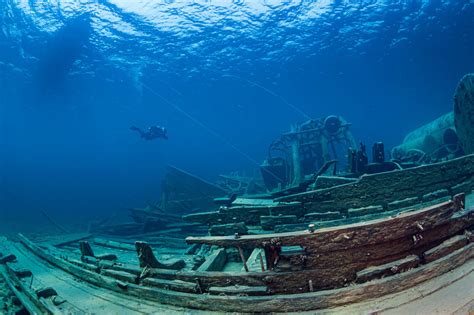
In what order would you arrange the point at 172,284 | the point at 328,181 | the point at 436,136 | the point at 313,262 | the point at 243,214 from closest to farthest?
the point at 313,262 < the point at 172,284 < the point at 243,214 < the point at 328,181 < the point at 436,136

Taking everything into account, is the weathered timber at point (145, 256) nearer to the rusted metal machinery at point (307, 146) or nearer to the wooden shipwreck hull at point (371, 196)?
the wooden shipwreck hull at point (371, 196)

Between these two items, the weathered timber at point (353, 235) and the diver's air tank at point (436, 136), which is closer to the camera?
the weathered timber at point (353, 235)

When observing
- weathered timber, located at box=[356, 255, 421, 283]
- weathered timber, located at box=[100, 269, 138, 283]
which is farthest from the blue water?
weathered timber, located at box=[356, 255, 421, 283]

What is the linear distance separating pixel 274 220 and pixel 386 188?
181cm

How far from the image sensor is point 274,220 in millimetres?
4375

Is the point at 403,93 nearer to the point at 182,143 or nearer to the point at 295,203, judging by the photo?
the point at 295,203

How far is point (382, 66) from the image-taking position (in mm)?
37250

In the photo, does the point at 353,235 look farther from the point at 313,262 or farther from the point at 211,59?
the point at 211,59

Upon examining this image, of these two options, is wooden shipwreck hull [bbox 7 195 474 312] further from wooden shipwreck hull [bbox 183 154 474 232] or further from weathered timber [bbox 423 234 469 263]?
wooden shipwreck hull [bbox 183 154 474 232]

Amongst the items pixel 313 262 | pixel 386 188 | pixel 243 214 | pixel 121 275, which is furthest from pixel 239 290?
pixel 386 188

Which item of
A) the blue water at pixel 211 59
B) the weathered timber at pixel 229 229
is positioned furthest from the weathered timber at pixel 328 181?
the blue water at pixel 211 59

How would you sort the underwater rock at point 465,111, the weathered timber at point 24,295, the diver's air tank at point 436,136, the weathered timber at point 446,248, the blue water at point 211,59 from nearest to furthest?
the weathered timber at point 446,248 < the weathered timber at point 24,295 < the underwater rock at point 465,111 < the diver's air tank at point 436,136 < the blue water at point 211,59

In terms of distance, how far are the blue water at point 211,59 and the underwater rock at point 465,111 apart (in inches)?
420

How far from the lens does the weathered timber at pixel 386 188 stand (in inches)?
167
